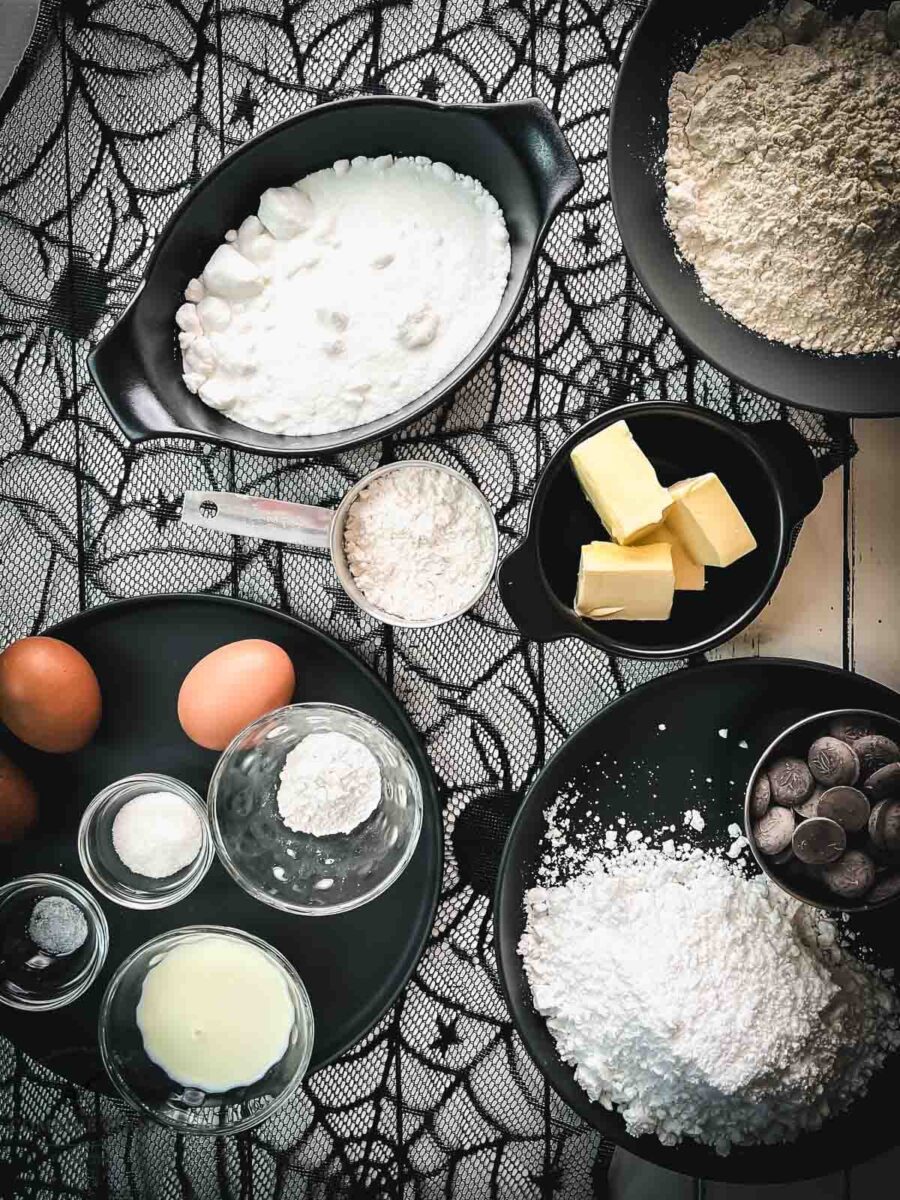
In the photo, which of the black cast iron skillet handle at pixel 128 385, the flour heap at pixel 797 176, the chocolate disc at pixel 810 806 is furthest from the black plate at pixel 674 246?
the black cast iron skillet handle at pixel 128 385

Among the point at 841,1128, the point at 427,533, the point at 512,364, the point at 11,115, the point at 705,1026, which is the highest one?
the point at 11,115

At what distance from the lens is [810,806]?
2.82ft

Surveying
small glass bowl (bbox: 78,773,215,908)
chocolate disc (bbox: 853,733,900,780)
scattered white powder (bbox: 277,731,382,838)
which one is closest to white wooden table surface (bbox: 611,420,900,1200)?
chocolate disc (bbox: 853,733,900,780)

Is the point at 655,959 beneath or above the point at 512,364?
beneath

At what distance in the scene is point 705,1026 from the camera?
0.86 m

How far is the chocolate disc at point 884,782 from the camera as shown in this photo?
2.78 ft

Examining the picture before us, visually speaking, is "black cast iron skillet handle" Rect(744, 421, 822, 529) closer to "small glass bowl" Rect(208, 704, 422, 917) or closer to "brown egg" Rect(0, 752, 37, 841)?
"small glass bowl" Rect(208, 704, 422, 917)

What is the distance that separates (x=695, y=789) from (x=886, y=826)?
18cm

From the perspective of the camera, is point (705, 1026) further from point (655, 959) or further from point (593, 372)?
point (593, 372)

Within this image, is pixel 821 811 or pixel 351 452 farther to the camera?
pixel 351 452

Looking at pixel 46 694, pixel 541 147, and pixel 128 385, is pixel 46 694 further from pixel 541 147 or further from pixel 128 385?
pixel 541 147

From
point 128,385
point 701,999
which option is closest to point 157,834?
point 128,385

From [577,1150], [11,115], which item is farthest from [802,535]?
[11,115]

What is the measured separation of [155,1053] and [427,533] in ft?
1.87
